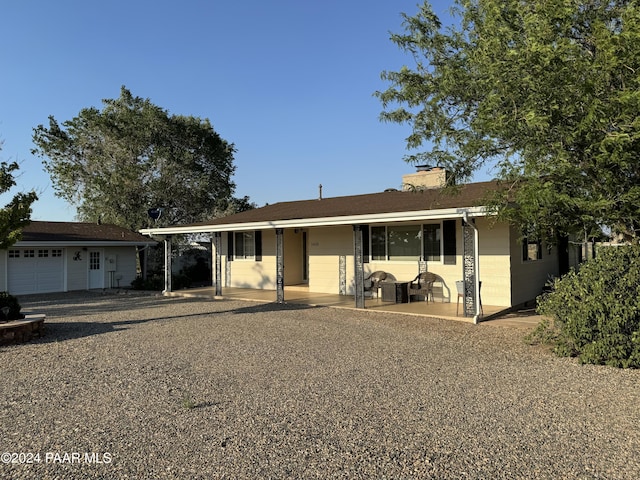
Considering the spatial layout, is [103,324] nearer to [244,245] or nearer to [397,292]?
[397,292]

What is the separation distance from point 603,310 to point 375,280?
7.58 meters

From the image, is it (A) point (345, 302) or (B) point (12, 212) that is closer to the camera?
(B) point (12, 212)

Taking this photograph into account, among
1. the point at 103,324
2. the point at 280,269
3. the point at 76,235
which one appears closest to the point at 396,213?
the point at 280,269

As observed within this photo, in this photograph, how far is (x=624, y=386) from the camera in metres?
5.28

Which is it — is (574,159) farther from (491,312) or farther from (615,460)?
(491,312)

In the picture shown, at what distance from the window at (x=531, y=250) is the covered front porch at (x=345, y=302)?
200cm

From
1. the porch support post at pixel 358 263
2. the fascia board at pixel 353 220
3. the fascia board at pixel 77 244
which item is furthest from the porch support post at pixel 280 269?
the fascia board at pixel 77 244

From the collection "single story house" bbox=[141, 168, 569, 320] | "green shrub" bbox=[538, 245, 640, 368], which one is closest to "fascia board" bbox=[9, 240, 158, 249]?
"single story house" bbox=[141, 168, 569, 320]

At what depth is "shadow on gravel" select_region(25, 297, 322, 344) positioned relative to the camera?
348 inches

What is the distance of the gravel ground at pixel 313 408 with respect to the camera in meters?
3.44

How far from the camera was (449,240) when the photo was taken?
12047 millimetres

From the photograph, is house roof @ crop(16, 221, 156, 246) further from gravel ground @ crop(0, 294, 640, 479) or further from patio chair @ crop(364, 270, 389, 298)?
patio chair @ crop(364, 270, 389, 298)

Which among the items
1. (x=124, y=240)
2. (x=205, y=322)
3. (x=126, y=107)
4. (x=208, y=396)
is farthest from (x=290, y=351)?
(x=126, y=107)

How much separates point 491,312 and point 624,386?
5140mm
